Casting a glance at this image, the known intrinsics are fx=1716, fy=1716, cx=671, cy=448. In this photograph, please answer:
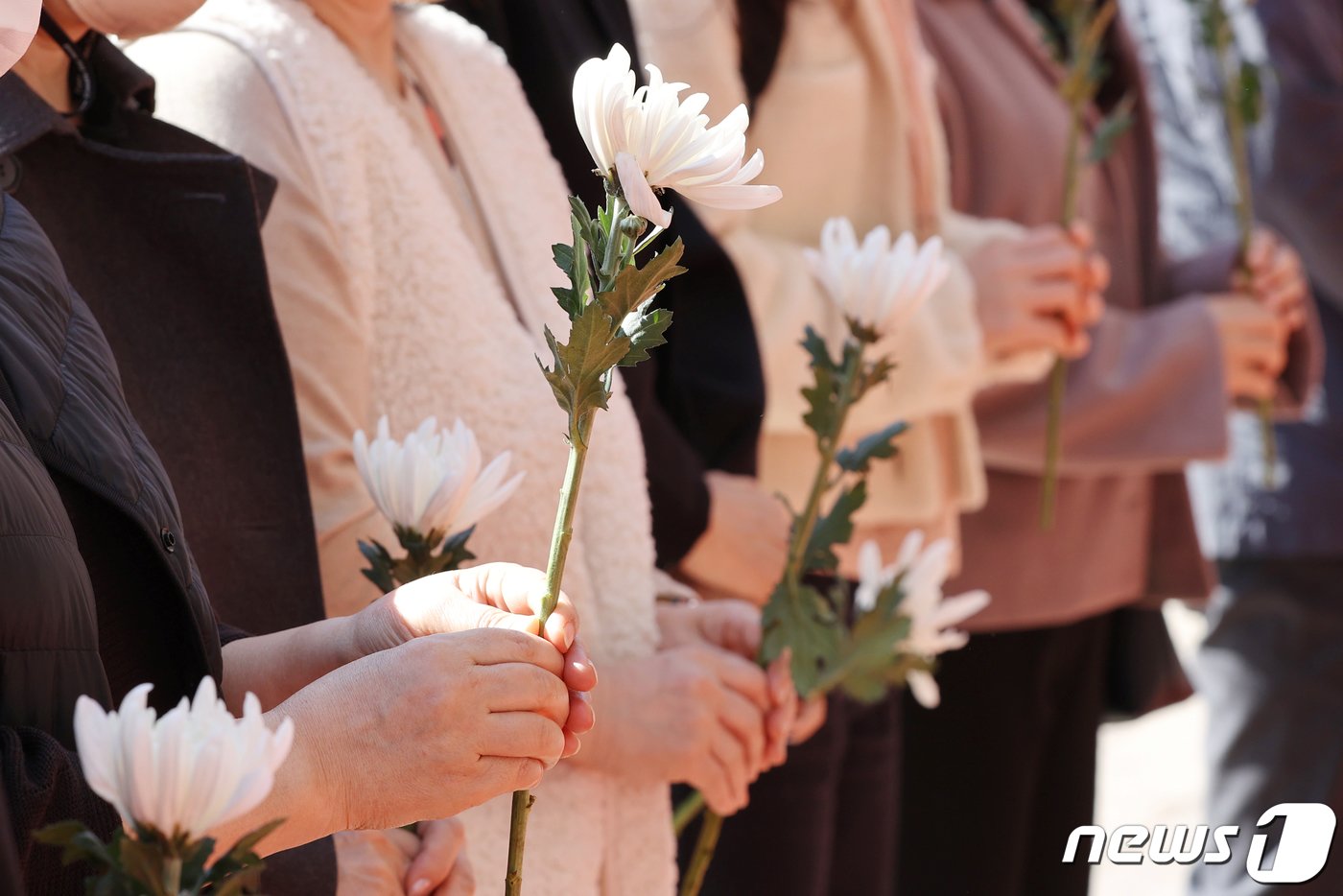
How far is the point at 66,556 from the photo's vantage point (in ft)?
3.23

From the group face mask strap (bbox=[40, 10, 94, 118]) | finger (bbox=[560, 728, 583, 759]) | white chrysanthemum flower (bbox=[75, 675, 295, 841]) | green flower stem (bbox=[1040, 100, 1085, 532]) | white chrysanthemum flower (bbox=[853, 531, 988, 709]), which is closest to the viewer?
white chrysanthemum flower (bbox=[75, 675, 295, 841])

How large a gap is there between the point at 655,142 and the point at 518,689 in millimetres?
335

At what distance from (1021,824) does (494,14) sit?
5.17 feet

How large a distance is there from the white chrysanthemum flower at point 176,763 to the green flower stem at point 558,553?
0.83 feet

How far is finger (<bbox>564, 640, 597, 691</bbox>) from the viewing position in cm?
107

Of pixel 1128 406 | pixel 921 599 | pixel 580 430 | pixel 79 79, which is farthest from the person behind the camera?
pixel 1128 406

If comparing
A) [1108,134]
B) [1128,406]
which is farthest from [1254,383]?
[1108,134]

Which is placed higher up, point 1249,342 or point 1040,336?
point 1040,336

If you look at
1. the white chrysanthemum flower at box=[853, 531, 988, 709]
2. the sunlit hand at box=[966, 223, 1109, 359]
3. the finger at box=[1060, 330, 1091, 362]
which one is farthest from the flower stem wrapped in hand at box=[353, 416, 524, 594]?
the finger at box=[1060, 330, 1091, 362]

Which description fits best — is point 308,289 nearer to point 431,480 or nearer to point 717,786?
point 431,480

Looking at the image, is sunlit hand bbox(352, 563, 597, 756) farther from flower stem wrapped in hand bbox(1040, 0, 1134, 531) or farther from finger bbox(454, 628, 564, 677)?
flower stem wrapped in hand bbox(1040, 0, 1134, 531)

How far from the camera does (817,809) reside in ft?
7.41

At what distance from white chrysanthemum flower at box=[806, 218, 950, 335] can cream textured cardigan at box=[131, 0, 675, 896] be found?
279mm

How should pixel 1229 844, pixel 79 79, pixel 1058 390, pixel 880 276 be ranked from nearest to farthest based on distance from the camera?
pixel 79 79
pixel 880 276
pixel 1058 390
pixel 1229 844
